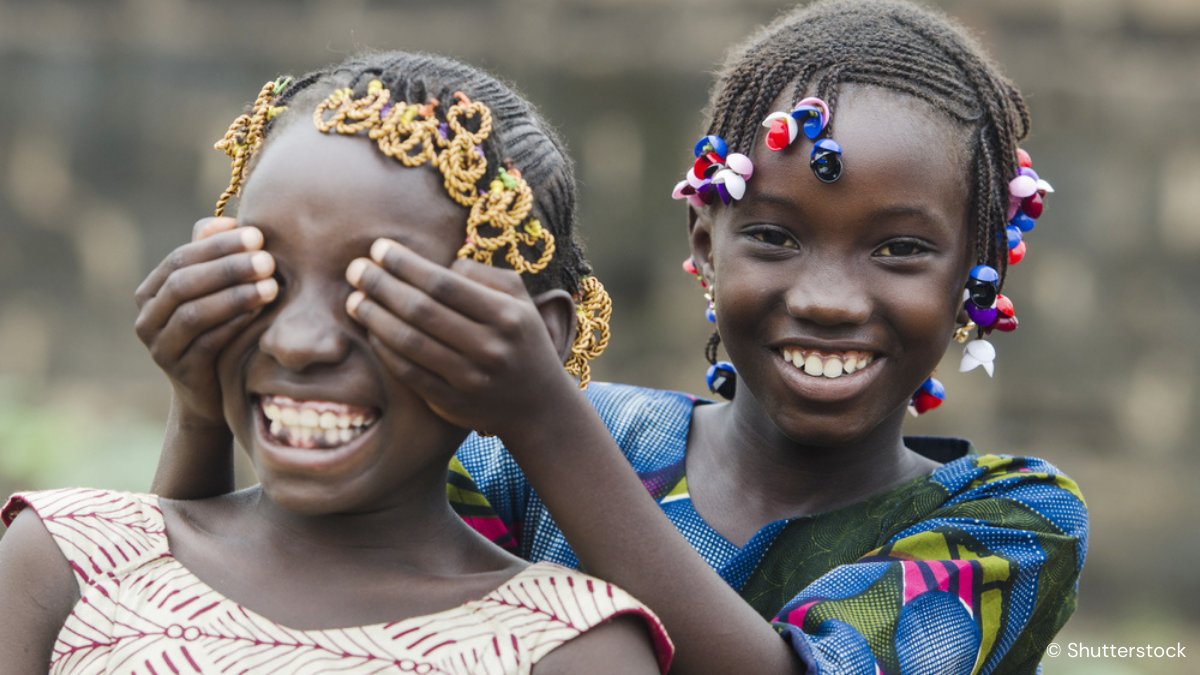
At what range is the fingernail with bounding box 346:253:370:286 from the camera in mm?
2490

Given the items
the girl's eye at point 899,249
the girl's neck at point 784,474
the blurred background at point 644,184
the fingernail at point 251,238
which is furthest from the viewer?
the blurred background at point 644,184

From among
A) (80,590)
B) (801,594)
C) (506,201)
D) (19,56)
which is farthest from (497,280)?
(19,56)

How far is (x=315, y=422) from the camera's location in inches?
102

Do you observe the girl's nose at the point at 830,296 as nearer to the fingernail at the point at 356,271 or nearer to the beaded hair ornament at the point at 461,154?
the beaded hair ornament at the point at 461,154

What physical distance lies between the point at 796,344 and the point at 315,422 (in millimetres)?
1272

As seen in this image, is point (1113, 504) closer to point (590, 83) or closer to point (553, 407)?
point (590, 83)

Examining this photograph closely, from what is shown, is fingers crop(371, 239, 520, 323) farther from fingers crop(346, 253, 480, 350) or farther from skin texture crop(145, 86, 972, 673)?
skin texture crop(145, 86, 972, 673)

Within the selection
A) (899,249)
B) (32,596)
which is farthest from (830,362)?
(32,596)

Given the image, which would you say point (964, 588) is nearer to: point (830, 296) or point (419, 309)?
point (830, 296)

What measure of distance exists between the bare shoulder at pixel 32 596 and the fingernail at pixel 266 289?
560 millimetres

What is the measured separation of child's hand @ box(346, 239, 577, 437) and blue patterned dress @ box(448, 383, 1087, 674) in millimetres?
813

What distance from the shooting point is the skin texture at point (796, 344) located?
2.73 meters

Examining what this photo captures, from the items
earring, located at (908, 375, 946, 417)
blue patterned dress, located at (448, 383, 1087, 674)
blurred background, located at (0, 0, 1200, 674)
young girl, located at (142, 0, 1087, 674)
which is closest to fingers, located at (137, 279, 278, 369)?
young girl, located at (142, 0, 1087, 674)

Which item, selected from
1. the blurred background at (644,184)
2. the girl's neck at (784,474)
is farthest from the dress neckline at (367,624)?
the blurred background at (644,184)
